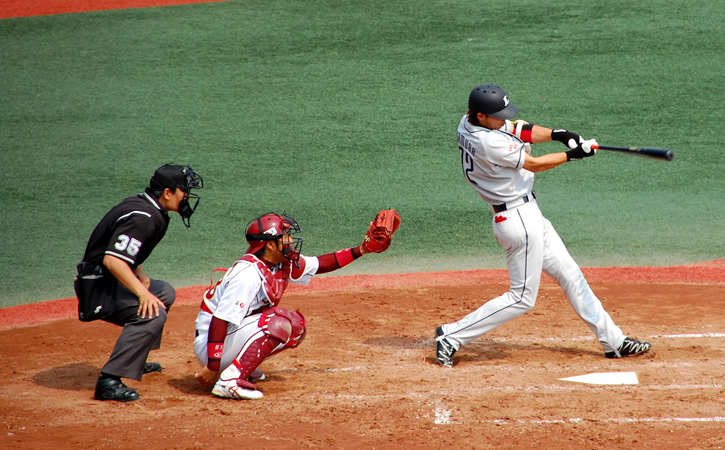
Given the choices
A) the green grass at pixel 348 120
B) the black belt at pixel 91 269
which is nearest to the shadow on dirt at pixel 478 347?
the black belt at pixel 91 269

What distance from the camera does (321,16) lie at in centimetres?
1359

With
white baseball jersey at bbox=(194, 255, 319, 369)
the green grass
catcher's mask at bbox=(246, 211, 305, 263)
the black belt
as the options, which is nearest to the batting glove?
catcher's mask at bbox=(246, 211, 305, 263)

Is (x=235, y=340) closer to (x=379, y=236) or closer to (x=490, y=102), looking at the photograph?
(x=379, y=236)

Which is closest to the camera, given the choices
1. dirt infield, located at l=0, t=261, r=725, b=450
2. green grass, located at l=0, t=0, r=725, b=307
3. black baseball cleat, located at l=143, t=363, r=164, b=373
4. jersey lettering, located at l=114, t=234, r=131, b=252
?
dirt infield, located at l=0, t=261, r=725, b=450

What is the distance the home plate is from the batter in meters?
0.33

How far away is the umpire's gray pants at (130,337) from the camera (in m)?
4.01

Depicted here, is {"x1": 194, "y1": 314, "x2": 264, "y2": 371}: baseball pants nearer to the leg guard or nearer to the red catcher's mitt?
the leg guard

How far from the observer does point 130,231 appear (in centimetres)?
393

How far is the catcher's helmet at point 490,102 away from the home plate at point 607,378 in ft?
5.33

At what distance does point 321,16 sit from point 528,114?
4928mm

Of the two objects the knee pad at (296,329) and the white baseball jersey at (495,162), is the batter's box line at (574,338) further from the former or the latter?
the knee pad at (296,329)

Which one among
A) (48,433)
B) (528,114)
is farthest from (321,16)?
(48,433)

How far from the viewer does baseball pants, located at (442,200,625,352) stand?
4.34m

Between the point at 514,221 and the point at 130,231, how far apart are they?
226cm
